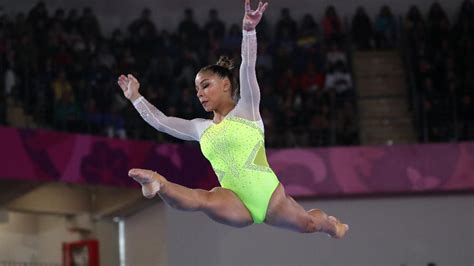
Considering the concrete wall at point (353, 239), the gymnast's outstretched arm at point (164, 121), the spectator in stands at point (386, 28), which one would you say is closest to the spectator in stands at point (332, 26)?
the spectator in stands at point (386, 28)

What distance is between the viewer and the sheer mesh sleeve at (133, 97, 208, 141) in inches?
219

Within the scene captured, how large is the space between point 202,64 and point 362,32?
2703 millimetres

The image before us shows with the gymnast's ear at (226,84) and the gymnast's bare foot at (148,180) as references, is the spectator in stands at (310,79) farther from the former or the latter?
the gymnast's bare foot at (148,180)

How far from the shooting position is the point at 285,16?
46.0 feet

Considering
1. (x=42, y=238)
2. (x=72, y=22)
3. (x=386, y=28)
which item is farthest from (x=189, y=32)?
(x=42, y=238)

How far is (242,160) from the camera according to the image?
5.36 meters

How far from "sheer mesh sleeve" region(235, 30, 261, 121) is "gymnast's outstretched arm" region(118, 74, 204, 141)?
34 cm

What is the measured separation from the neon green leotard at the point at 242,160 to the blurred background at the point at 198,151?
194 inches

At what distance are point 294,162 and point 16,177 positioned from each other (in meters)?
3.57

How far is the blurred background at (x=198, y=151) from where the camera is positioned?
35.6 feet

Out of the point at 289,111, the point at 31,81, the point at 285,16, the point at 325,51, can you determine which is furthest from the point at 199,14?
the point at 31,81

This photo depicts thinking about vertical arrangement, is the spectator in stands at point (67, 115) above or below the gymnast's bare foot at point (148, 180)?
above

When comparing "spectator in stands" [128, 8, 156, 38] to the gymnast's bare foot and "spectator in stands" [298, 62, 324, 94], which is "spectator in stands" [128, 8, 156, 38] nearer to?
"spectator in stands" [298, 62, 324, 94]

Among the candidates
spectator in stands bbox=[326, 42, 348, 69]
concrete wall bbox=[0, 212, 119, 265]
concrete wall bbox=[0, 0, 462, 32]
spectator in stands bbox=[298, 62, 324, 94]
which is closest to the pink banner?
spectator in stands bbox=[298, 62, 324, 94]
